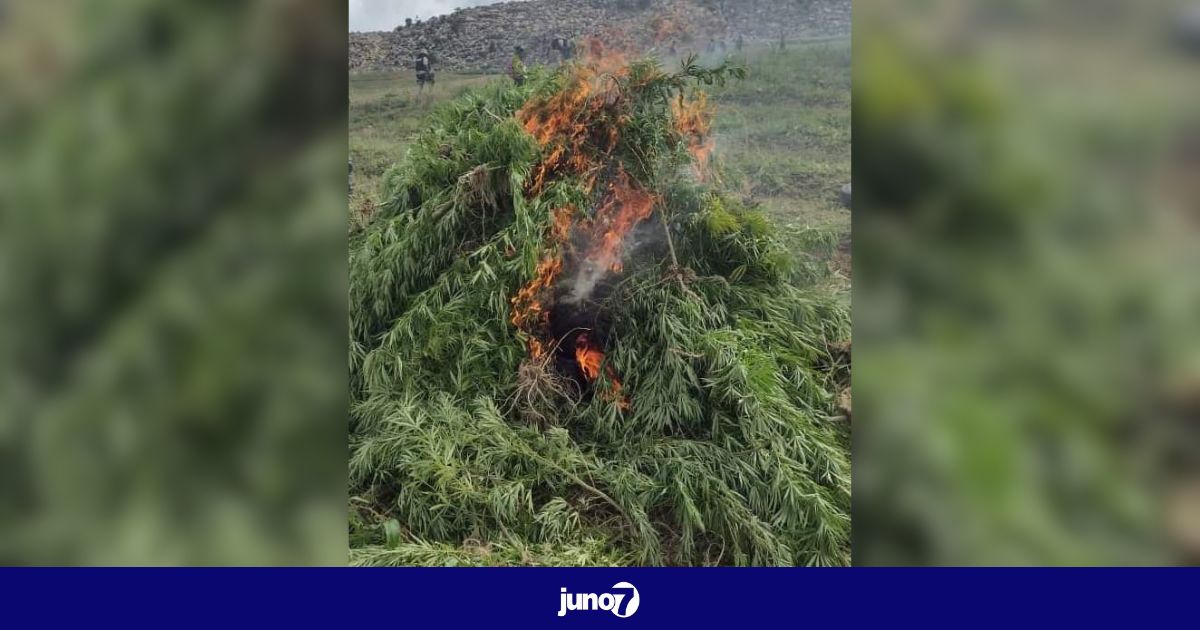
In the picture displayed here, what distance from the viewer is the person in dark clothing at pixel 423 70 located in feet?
8.34

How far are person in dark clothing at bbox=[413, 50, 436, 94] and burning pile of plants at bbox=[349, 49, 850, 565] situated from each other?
0.09 metres

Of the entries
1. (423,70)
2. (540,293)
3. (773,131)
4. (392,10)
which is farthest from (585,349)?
(392,10)
